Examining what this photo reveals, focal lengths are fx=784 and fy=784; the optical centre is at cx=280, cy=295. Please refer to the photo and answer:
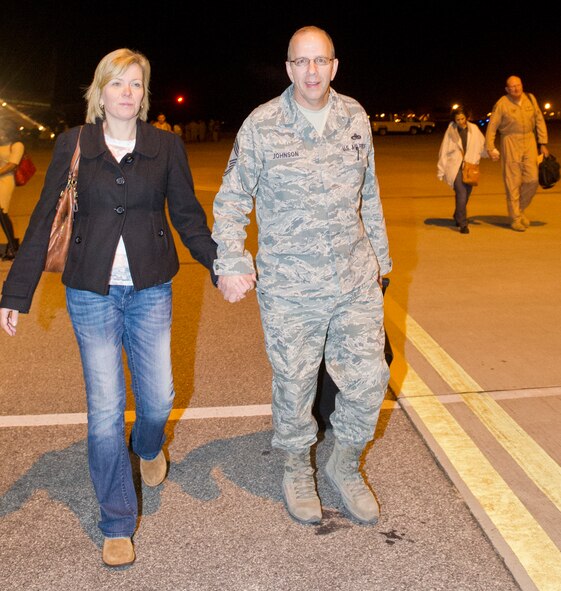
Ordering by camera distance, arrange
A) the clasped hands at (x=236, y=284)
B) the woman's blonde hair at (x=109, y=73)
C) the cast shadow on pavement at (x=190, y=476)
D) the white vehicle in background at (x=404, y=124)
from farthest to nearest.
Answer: the white vehicle in background at (x=404, y=124)
the cast shadow on pavement at (x=190, y=476)
the clasped hands at (x=236, y=284)
the woman's blonde hair at (x=109, y=73)

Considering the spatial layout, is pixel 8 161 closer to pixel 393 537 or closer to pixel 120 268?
pixel 120 268

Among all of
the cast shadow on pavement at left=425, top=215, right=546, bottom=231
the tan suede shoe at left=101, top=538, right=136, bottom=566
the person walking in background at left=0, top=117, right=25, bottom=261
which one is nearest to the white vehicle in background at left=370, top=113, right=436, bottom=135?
the cast shadow on pavement at left=425, top=215, right=546, bottom=231

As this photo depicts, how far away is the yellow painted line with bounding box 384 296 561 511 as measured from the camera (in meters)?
3.62

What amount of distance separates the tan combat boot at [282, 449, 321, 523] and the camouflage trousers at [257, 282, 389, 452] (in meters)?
0.08

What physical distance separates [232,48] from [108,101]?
109 metres

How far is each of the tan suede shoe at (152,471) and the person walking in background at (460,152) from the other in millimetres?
7417

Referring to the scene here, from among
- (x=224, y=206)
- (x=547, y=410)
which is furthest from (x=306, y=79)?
(x=547, y=410)

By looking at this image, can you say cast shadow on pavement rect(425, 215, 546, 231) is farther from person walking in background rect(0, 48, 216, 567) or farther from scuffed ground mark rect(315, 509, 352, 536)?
person walking in background rect(0, 48, 216, 567)

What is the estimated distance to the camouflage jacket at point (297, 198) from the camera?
10.3 feet

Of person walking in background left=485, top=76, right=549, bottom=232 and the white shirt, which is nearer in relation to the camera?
the white shirt

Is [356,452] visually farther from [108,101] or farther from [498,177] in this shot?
[498,177]

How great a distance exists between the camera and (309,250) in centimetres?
318

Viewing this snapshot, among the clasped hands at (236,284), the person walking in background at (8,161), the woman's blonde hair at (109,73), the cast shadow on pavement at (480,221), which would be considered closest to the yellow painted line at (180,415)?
the clasped hands at (236,284)

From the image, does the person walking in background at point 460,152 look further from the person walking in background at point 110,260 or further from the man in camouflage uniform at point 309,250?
the person walking in background at point 110,260
